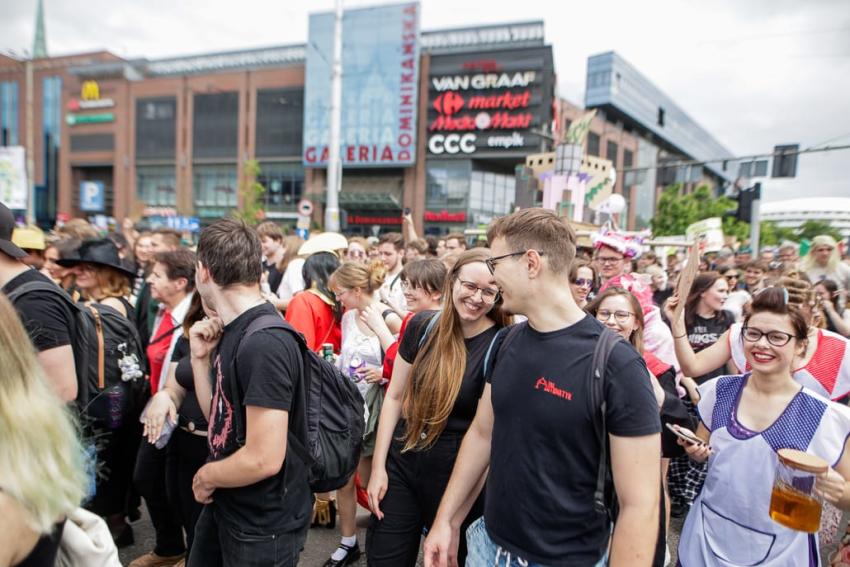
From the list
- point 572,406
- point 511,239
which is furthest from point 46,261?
point 572,406

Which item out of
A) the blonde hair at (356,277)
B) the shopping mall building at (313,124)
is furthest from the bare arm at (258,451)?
the shopping mall building at (313,124)

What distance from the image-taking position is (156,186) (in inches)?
1884

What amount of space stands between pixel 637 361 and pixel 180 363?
7.43ft

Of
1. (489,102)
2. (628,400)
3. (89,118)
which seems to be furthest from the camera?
(89,118)

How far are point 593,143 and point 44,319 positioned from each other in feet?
169

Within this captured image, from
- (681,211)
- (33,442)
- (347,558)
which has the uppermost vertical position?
A: (681,211)

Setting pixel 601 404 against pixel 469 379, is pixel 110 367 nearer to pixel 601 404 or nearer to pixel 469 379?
pixel 469 379

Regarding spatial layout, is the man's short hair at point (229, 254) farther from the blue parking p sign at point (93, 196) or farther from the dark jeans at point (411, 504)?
the blue parking p sign at point (93, 196)

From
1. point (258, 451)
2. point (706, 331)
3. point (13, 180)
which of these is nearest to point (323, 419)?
point (258, 451)

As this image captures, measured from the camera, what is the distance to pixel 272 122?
43688 mm

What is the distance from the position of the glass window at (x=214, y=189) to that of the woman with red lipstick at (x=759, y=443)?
46831 millimetres

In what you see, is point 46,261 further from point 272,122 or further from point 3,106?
point 3,106

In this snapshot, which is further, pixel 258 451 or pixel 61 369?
pixel 61 369

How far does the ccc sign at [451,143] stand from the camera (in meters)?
37.3
